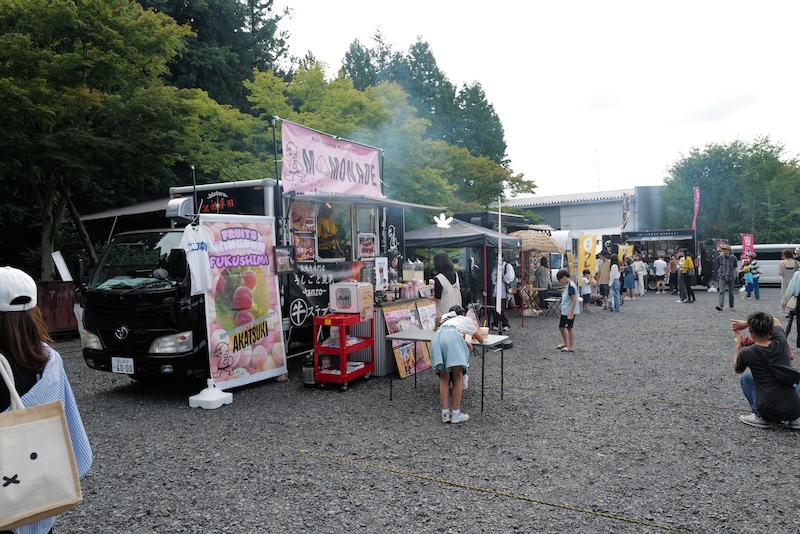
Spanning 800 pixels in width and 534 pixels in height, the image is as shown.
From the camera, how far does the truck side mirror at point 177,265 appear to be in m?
6.38

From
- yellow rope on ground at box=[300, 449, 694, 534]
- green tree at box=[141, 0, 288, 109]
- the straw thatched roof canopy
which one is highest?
green tree at box=[141, 0, 288, 109]

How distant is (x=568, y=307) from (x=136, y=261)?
20.8 ft

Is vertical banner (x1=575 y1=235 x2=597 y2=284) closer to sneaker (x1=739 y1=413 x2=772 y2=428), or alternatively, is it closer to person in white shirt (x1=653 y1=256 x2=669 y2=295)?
person in white shirt (x1=653 y1=256 x2=669 y2=295)

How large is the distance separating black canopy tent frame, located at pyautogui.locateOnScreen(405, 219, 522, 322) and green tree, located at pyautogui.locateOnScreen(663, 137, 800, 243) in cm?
2433

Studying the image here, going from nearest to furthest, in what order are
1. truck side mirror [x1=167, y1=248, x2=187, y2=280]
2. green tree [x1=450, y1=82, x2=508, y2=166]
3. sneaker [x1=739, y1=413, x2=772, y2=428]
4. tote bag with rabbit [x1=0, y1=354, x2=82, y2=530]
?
tote bag with rabbit [x1=0, y1=354, x2=82, y2=530]
sneaker [x1=739, y1=413, x2=772, y2=428]
truck side mirror [x1=167, y1=248, x2=187, y2=280]
green tree [x1=450, y1=82, x2=508, y2=166]

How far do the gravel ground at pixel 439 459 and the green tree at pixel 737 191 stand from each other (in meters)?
27.7

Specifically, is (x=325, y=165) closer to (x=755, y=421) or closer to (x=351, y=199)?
(x=351, y=199)

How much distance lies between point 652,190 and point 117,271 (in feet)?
116

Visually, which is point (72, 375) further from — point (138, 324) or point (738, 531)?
point (738, 531)

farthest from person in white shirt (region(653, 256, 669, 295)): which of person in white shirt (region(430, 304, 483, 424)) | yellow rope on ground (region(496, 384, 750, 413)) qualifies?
person in white shirt (region(430, 304, 483, 424))

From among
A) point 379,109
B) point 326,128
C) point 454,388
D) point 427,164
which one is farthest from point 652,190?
point 454,388

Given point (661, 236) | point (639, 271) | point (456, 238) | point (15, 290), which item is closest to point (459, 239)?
point (456, 238)

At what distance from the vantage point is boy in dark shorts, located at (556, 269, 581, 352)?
909 centimetres

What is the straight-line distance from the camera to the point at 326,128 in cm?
1694
